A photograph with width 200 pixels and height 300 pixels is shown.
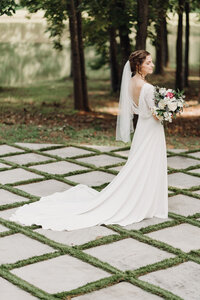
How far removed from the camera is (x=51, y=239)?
6.46 meters

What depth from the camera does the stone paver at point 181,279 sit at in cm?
520

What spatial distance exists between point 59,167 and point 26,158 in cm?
86

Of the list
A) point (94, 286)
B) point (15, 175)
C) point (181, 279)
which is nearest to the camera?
point (94, 286)

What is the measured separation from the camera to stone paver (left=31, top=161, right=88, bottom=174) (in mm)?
9367

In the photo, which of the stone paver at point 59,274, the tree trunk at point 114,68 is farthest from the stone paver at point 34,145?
the tree trunk at point 114,68

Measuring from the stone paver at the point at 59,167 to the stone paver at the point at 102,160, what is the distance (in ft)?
1.12

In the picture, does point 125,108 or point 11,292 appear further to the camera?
point 125,108

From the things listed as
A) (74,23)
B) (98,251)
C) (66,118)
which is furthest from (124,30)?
(98,251)

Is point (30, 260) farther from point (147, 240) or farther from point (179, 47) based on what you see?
point (179, 47)

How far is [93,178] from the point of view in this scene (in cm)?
898

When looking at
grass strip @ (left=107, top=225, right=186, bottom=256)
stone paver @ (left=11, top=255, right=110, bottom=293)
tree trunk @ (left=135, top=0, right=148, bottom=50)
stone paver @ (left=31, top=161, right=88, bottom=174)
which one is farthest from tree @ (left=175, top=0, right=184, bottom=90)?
stone paver @ (left=11, top=255, right=110, bottom=293)

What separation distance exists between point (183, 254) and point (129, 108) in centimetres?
226

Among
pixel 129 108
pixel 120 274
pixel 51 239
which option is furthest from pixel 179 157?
pixel 120 274

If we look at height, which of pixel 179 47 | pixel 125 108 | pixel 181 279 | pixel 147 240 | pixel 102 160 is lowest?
pixel 181 279
